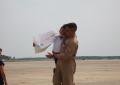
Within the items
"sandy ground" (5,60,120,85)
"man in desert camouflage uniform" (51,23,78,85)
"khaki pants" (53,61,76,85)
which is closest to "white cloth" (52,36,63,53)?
"man in desert camouflage uniform" (51,23,78,85)

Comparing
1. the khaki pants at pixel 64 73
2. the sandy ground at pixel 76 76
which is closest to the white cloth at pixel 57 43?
the khaki pants at pixel 64 73

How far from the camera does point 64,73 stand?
27.9ft

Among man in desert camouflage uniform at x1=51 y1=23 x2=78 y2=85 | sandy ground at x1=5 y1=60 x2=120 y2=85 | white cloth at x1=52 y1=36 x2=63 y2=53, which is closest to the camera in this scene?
man in desert camouflage uniform at x1=51 y1=23 x2=78 y2=85

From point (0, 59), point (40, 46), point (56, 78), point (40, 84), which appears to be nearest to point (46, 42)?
point (40, 46)

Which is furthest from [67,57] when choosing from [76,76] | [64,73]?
[76,76]

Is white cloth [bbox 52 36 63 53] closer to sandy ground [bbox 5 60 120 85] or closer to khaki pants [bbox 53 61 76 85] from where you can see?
khaki pants [bbox 53 61 76 85]

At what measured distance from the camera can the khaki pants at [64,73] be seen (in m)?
8.48

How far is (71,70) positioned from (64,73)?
0.14 meters

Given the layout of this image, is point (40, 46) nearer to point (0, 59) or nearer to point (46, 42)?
point (46, 42)

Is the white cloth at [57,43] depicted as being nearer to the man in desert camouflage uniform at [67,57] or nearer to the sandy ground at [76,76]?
the man in desert camouflage uniform at [67,57]

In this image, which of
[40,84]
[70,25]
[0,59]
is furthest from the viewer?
[40,84]

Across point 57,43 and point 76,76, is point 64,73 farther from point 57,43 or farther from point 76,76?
point 76,76

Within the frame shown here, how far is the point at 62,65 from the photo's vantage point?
27.9 feet

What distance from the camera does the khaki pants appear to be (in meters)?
8.48
